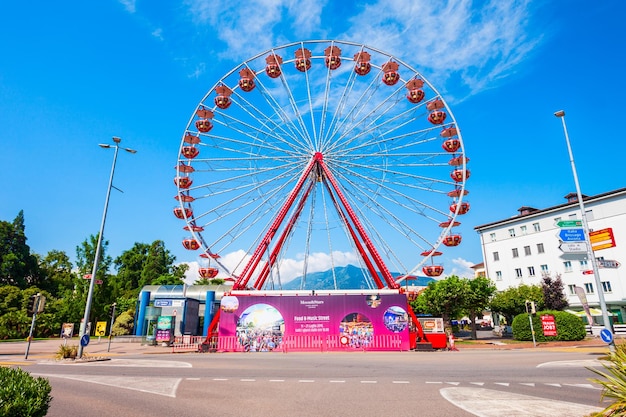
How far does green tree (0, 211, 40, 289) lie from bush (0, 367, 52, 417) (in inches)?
2744

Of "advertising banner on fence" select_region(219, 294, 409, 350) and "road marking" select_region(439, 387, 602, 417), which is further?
"advertising banner on fence" select_region(219, 294, 409, 350)

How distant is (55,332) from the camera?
175 feet

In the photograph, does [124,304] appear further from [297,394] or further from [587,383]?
[587,383]

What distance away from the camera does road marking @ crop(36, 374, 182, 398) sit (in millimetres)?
10531

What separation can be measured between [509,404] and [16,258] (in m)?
73.6

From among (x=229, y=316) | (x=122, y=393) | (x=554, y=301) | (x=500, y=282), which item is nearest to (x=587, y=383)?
(x=122, y=393)

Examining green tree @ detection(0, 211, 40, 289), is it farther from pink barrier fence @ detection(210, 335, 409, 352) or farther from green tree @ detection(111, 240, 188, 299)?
pink barrier fence @ detection(210, 335, 409, 352)

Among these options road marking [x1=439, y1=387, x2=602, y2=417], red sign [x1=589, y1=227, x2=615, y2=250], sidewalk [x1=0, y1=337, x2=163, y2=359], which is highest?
red sign [x1=589, y1=227, x2=615, y2=250]

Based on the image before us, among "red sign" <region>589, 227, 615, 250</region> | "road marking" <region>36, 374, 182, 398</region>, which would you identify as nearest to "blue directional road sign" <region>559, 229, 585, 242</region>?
"red sign" <region>589, 227, 615, 250</region>

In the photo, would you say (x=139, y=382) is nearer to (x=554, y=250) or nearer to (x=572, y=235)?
(x=572, y=235)

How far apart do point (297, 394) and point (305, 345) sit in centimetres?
1897

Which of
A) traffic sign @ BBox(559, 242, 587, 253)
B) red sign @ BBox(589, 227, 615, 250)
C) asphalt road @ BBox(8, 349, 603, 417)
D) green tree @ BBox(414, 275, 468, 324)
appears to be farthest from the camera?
green tree @ BBox(414, 275, 468, 324)

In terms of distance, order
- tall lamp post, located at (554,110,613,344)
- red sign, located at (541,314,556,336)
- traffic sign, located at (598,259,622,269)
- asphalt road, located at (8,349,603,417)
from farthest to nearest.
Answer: red sign, located at (541,314,556,336)
tall lamp post, located at (554,110,613,344)
traffic sign, located at (598,259,622,269)
asphalt road, located at (8,349,603,417)

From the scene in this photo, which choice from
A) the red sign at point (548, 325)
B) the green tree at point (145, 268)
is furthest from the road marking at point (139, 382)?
the green tree at point (145, 268)
